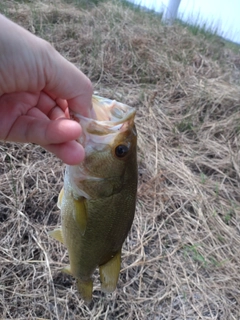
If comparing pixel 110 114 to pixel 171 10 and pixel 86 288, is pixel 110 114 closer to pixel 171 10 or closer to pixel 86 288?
pixel 86 288

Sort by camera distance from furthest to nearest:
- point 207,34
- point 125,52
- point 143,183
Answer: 1. point 207,34
2. point 125,52
3. point 143,183

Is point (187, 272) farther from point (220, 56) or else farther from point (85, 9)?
point (85, 9)

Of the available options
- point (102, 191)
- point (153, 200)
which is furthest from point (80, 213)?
point (153, 200)

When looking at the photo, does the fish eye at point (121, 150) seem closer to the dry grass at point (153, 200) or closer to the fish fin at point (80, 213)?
the fish fin at point (80, 213)

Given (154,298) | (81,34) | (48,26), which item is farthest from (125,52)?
(154,298)

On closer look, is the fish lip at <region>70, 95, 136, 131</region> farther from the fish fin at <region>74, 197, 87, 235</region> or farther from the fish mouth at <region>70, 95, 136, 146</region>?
the fish fin at <region>74, 197, 87, 235</region>

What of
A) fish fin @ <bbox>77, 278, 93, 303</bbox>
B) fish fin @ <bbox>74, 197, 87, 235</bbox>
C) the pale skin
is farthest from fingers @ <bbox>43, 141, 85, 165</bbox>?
fish fin @ <bbox>77, 278, 93, 303</bbox>
